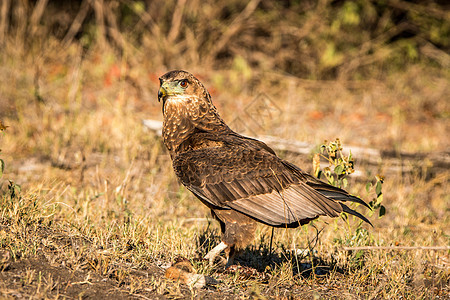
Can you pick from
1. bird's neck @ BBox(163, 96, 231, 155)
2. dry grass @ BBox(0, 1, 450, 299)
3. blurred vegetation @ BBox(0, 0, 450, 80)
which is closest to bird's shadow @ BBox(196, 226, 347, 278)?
dry grass @ BBox(0, 1, 450, 299)

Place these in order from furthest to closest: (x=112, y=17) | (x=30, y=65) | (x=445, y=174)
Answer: (x=112, y=17), (x=30, y=65), (x=445, y=174)

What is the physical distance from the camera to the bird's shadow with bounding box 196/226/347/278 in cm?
418

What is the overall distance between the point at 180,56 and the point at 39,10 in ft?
9.11

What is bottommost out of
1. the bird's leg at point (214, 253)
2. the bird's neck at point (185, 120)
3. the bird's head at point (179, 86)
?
the bird's leg at point (214, 253)

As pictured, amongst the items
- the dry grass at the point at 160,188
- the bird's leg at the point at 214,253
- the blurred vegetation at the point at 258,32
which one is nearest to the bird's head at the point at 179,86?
the dry grass at the point at 160,188

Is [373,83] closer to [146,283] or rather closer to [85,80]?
[85,80]

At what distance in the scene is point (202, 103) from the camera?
4492 mm

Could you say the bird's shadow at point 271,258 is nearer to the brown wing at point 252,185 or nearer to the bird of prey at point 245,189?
the bird of prey at point 245,189

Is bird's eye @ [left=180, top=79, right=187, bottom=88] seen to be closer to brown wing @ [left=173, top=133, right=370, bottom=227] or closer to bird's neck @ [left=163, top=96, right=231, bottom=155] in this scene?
bird's neck @ [left=163, top=96, right=231, bottom=155]

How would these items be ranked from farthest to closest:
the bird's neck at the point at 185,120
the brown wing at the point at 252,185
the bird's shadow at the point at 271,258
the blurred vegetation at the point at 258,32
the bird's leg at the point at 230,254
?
the blurred vegetation at the point at 258,32
the bird's neck at the point at 185,120
the bird's shadow at the point at 271,258
the bird's leg at the point at 230,254
the brown wing at the point at 252,185

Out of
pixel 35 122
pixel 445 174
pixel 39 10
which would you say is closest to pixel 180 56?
pixel 39 10

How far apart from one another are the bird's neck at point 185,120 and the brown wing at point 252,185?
311mm

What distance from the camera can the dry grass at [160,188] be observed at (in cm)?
351

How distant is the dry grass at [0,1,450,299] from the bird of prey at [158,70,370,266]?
0.34m
